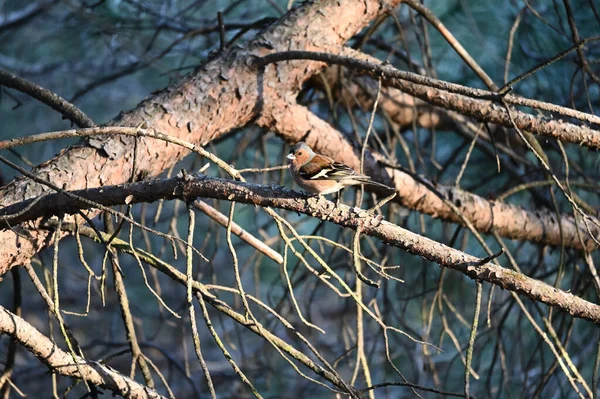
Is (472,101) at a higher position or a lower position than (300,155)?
higher

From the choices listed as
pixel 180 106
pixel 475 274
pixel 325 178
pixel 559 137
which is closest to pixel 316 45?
pixel 180 106

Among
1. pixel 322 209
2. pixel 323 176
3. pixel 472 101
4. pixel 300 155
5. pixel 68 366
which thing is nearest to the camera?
pixel 322 209

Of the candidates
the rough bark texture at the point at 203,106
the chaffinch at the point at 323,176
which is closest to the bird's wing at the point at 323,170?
the chaffinch at the point at 323,176

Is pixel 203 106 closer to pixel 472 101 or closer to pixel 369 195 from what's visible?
pixel 472 101

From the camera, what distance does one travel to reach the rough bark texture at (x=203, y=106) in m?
2.23

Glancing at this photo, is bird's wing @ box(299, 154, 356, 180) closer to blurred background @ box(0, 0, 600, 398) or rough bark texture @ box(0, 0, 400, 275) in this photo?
blurred background @ box(0, 0, 600, 398)

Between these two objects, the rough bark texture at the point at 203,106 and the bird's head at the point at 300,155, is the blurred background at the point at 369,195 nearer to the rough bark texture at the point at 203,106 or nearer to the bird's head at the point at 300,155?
the rough bark texture at the point at 203,106

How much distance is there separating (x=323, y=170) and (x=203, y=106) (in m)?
0.61

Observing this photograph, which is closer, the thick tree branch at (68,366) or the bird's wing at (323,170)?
the thick tree branch at (68,366)

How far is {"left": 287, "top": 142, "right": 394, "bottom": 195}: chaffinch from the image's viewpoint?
222 cm

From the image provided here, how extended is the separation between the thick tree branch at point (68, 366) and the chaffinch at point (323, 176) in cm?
80

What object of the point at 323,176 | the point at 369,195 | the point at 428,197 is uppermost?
the point at 369,195

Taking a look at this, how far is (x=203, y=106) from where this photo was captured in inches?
103

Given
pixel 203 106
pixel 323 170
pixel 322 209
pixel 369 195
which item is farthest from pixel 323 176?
pixel 369 195
